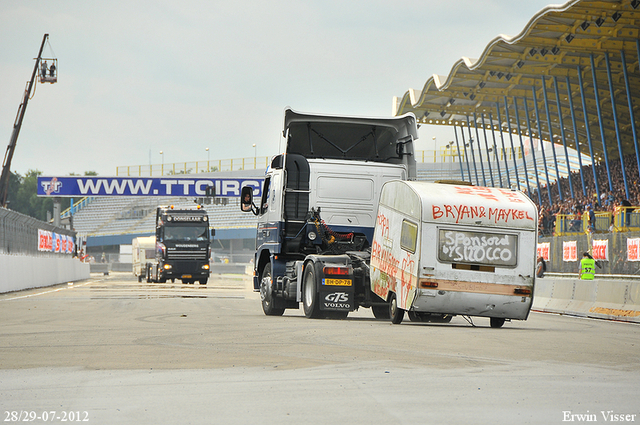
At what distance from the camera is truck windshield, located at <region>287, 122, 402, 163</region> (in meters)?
17.9

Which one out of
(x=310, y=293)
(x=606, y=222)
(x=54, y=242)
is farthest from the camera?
(x=54, y=242)

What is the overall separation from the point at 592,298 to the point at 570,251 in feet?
28.1

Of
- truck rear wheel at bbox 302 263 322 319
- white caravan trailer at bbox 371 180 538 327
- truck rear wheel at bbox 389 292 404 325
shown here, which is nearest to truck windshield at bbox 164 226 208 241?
truck rear wheel at bbox 302 263 322 319

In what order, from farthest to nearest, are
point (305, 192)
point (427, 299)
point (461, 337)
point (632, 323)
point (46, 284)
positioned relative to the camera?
point (46, 284)
point (632, 323)
point (305, 192)
point (427, 299)
point (461, 337)

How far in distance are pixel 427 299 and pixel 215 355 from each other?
5.24m

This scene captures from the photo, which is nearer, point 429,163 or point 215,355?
point 215,355

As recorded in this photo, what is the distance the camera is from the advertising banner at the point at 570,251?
29.8 meters

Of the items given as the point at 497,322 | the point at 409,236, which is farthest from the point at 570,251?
the point at 409,236

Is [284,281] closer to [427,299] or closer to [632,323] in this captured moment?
[427,299]

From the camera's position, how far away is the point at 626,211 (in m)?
30.0

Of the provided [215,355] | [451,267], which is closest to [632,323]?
[451,267]

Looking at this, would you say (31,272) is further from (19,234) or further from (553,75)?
(553,75)

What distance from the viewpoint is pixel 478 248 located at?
592 inches

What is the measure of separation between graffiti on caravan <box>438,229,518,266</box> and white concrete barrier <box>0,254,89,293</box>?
19.6m
